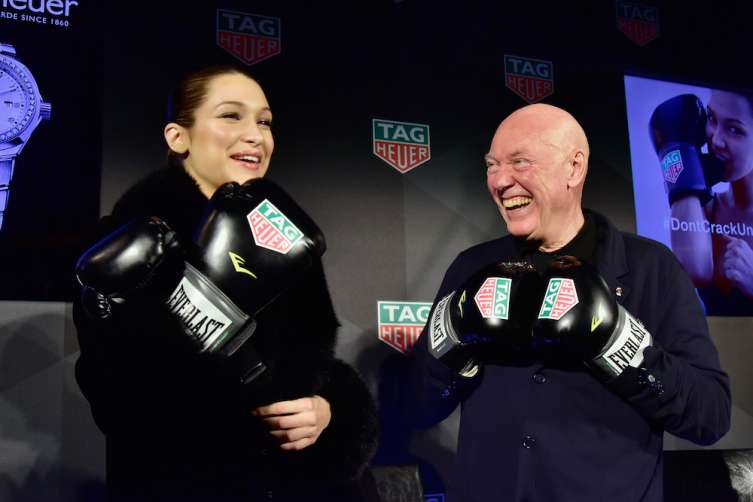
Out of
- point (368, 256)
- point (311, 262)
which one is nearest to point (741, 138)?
point (368, 256)

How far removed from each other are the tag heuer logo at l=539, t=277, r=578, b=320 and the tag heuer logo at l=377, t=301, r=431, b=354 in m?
0.87

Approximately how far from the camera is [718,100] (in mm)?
3014

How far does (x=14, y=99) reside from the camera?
2086 mm

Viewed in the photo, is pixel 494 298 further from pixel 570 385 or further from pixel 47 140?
pixel 47 140

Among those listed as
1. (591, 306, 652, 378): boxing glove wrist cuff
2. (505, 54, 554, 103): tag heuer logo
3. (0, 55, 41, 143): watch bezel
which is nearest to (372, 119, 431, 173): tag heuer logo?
(505, 54, 554, 103): tag heuer logo

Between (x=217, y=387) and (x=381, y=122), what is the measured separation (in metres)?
1.10

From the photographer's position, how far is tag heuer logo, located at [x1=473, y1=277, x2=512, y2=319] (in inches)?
63.3

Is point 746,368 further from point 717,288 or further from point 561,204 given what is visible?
point 561,204

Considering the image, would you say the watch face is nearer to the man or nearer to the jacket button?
the man

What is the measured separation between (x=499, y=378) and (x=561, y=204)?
18.9 inches

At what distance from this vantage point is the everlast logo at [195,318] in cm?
149

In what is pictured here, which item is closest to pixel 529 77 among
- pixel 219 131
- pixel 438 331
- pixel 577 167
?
pixel 577 167

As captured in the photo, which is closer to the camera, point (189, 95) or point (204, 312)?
point (204, 312)

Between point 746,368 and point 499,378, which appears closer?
point 499,378
